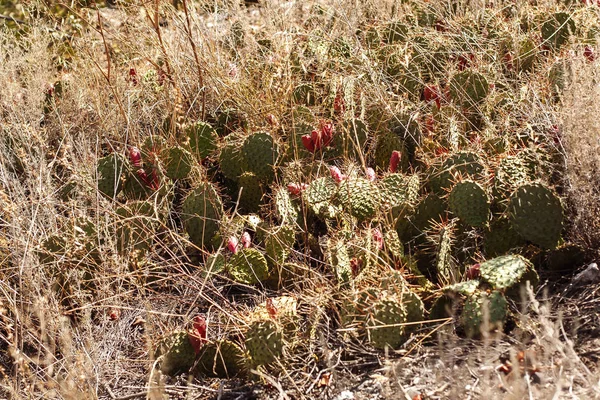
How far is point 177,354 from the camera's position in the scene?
2.57 m

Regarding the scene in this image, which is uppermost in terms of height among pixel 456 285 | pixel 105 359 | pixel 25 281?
pixel 456 285

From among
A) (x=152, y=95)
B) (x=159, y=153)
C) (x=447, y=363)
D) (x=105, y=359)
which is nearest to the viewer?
(x=447, y=363)

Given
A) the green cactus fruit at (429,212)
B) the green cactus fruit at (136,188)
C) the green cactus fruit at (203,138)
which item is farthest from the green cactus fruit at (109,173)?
the green cactus fruit at (429,212)

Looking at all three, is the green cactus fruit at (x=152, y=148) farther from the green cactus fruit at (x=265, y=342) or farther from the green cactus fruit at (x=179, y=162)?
the green cactus fruit at (x=265, y=342)

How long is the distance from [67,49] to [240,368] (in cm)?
311

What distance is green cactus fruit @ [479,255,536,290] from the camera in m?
2.49

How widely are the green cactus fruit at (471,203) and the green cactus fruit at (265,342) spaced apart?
0.81 m

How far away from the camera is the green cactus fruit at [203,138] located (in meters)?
3.59

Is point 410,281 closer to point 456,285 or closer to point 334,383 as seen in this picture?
point 456,285

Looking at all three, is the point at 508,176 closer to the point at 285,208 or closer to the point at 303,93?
the point at 285,208

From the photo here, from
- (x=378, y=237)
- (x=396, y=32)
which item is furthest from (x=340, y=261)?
(x=396, y=32)

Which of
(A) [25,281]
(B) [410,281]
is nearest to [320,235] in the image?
(B) [410,281]

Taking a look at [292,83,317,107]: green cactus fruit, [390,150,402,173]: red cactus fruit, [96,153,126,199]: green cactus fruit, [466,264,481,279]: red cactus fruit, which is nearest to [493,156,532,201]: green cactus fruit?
[466,264,481,279]: red cactus fruit

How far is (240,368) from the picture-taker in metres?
2.58
